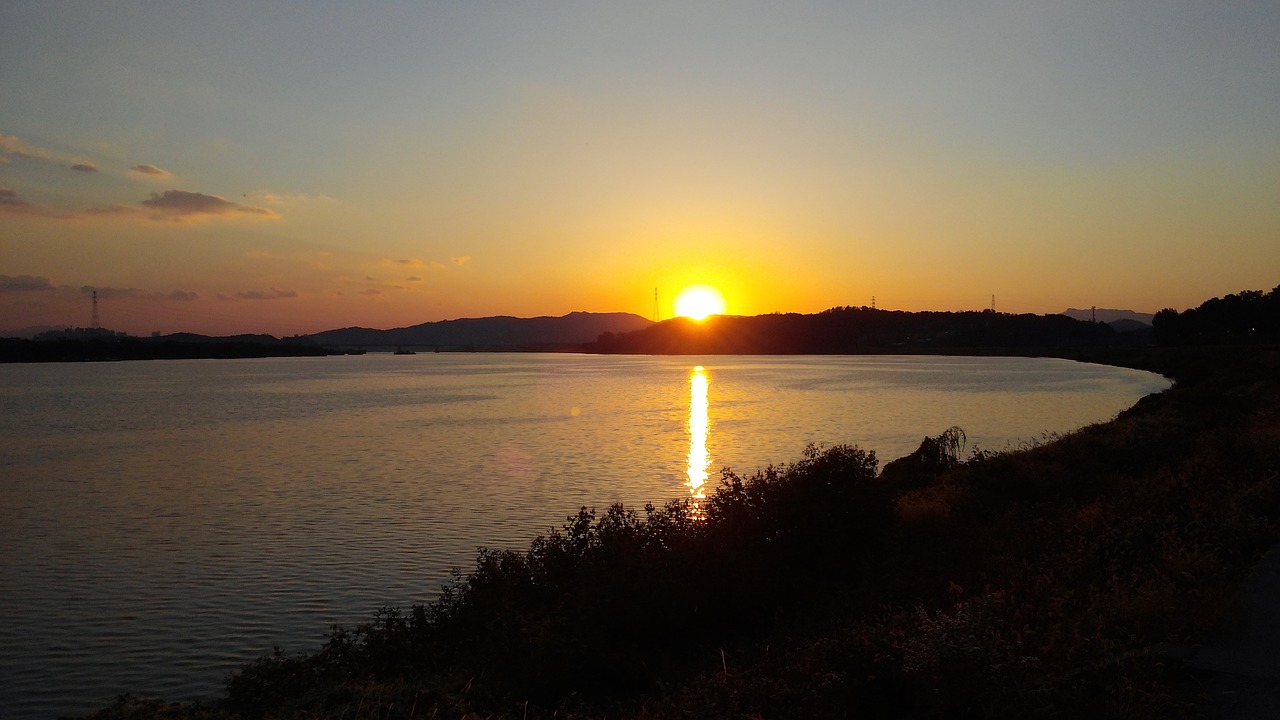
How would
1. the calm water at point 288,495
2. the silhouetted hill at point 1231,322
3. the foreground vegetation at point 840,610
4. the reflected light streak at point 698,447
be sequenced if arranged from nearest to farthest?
1. the foreground vegetation at point 840,610
2. the calm water at point 288,495
3. the reflected light streak at point 698,447
4. the silhouetted hill at point 1231,322

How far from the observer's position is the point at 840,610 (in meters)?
14.7

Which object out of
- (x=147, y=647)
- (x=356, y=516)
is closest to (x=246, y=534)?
(x=356, y=516)

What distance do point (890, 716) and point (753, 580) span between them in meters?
7.44

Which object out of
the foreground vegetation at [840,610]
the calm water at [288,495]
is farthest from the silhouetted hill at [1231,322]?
the foreground vegetation at [840,610]

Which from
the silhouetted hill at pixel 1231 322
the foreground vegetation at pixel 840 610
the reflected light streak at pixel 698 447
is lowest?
the reflected light streak at pixel 698 447

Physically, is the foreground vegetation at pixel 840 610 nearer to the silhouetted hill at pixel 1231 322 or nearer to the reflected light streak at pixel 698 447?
the reflected light streak at pixel 698 447

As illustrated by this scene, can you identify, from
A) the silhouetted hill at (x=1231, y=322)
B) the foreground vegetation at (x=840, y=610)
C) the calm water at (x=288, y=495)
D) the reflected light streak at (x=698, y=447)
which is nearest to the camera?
the foreground vegetation at (x=840, y=610)

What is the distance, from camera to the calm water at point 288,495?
15922mm

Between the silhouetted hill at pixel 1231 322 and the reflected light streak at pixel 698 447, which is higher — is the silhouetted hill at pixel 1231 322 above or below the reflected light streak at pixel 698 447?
above

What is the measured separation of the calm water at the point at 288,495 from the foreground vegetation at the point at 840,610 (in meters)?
3.12

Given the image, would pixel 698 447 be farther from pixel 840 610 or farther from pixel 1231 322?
pixel 1231 322

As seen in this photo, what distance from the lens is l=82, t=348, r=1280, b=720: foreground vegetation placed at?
828cm

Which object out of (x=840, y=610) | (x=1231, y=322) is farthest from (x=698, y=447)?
(x=1231, y=322)

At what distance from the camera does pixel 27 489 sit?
33.8 metres
